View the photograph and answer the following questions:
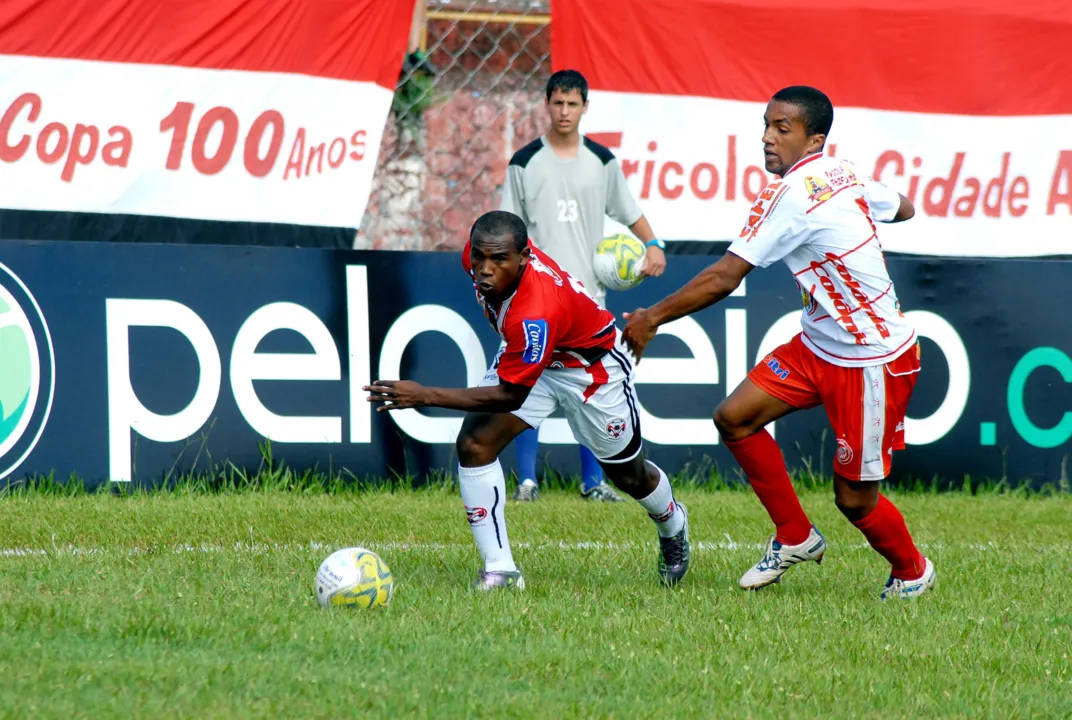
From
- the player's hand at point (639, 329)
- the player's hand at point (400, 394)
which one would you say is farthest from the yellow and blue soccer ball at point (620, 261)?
the player's hand at point (400, 394)

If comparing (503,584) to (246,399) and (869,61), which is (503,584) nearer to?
(246,399)

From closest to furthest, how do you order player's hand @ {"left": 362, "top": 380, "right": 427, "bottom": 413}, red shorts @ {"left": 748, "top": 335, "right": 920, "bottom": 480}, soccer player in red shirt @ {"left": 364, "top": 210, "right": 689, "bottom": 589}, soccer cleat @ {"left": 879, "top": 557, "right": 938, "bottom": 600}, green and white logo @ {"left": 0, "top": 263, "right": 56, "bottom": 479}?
player's hand @ {"left": 362, "top": 380, "right": 427, "bottom": 413} → soccer player in red shirt @ {"left": 364, "top": 210, "right": 689, "bottom": 589} → red shorts @ {"left": 748, "top": 335, "right": 920, "bottom": 480} → soccer cleat @ {"left": 879, "top": 557, "right": 938, "bottom": 600} → green and white logo @ {"left": 0, "top": 263, "right": 56, "bottom": 479}

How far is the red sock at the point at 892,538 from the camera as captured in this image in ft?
18.9

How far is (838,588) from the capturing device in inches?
237

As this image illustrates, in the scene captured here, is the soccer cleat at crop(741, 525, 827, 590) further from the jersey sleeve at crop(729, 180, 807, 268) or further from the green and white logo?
the green and white logo

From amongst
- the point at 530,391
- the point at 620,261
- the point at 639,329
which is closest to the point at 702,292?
the point at 639,329

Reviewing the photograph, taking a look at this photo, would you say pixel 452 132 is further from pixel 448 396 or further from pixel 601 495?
pixel 448 396

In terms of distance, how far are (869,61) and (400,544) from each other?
517cm

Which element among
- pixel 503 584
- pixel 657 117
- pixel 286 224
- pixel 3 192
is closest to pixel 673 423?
pixel 657 117

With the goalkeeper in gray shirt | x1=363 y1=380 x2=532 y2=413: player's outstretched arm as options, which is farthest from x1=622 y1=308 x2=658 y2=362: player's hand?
the goalkeeper in gray shirt

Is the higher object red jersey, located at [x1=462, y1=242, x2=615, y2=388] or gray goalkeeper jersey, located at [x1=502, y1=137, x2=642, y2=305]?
gray goalkeeper jersey, located at [x1=502, y1=137, x2=642, y2=305]

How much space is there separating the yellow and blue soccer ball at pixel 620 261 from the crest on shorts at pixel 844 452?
2.27 m

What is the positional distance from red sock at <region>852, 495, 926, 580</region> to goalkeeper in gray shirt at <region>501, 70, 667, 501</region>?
8.44ft

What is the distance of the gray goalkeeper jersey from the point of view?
8180 millimetres
